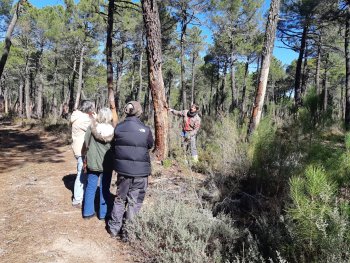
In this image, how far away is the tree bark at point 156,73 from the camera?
7.15 metres

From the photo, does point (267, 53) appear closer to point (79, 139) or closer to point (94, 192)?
point (79, 139)

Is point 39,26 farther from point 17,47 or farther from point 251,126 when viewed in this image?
point 251,126

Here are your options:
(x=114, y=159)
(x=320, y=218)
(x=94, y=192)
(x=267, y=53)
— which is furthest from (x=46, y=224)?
(x=267, y=53)

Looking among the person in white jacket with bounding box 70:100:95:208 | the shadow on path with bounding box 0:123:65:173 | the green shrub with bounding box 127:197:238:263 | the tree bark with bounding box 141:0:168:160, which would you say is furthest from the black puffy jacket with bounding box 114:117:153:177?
→ the shadow on path with bounding box 0:123:65:173

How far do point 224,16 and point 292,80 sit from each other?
2456cm

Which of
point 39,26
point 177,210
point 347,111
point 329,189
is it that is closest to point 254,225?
point 177,210

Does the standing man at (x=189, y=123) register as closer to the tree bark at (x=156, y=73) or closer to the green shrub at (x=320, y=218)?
the tree bark at (x=156, y=73)

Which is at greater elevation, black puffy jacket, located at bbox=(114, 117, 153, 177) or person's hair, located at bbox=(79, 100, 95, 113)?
person's hair, located at bbox=(79, 100, 95, 113)

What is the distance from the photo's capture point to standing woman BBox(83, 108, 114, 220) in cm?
447

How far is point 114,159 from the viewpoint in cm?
422

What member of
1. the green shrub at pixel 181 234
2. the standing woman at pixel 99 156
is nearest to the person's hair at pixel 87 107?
the standing woman at pixel 99 156

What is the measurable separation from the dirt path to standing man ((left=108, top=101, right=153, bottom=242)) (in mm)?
360

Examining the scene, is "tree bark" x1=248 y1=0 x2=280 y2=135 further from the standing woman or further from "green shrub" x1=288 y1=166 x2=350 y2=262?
"green shrub" x1=288 y1=166 x2=350 y2=262

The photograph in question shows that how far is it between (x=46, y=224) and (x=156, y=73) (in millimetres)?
4148
